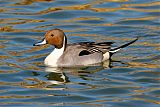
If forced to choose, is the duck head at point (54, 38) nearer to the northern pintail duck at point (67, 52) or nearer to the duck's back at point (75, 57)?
the northern pintail duck at point (67, 52)

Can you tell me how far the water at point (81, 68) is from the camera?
1183cm

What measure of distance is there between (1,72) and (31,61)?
2.88 ft

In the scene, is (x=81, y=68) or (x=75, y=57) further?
(x=75, y=57)

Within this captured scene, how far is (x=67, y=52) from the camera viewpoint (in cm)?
1411

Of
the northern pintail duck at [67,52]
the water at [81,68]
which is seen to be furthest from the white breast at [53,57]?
the water at [81,68]

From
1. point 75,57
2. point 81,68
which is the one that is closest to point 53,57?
point 75,57

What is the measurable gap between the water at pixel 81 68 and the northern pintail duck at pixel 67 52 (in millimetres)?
200

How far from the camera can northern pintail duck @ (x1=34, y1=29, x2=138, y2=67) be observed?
14.0 metres

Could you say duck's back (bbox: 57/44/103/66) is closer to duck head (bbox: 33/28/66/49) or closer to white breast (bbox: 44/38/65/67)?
white breast (bbox: 44/38/65/67)

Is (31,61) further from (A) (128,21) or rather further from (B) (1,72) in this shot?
(A) (128,21)

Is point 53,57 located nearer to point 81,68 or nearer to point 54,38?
point 54,38

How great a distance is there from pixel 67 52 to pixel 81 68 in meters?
0.43

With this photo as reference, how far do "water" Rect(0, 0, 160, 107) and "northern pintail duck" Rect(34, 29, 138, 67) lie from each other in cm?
20

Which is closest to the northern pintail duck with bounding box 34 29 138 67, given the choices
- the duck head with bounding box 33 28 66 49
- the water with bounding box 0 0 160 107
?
the duck head with bounding box 33 28 66 49
